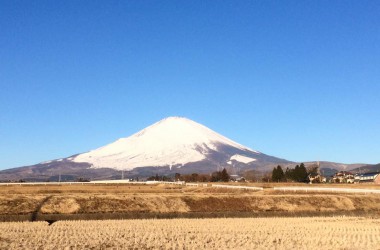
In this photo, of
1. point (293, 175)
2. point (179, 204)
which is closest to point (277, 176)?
point (293, 175)

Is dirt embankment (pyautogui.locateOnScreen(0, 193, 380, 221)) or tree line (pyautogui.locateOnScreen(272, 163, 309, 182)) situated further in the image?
tree line (pyautogui.locateOnScreen(272, 163, 309, 182))

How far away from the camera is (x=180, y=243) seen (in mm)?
23953

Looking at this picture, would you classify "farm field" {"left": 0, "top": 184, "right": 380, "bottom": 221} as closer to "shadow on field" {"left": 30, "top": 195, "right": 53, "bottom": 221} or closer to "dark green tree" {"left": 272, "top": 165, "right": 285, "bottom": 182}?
"shadow on field" {"left": 30, "top": 195, "right": 53, "bottom": 221}

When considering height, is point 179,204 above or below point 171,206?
above

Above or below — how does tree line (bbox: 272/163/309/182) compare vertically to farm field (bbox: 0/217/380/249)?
above

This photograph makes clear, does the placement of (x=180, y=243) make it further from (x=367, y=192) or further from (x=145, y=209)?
(x=367, y=192)

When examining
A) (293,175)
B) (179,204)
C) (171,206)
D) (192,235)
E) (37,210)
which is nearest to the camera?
(192,235)

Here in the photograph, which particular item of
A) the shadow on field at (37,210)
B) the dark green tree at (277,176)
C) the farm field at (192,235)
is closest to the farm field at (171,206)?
the shadow on field at (37,210)

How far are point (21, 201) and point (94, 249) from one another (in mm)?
21048

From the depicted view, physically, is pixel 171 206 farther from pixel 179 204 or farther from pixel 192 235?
pixel 192 235

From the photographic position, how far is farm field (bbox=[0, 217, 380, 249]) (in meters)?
23.4

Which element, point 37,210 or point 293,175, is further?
point 293,175

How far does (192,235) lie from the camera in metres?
27.2

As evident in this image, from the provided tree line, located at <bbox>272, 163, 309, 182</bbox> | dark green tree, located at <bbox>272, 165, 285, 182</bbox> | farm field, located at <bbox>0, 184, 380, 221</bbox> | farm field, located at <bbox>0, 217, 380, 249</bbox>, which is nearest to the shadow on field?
farm field, located at <bbox>0, 184, 380, 221</bbox>
